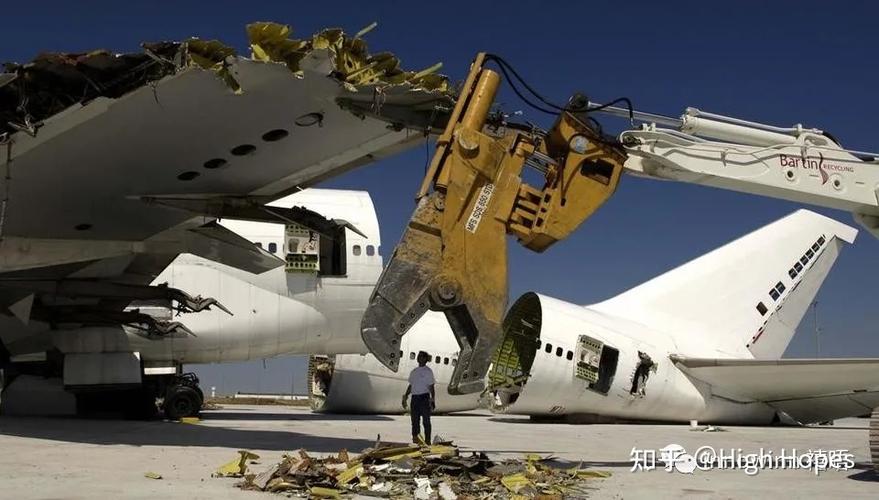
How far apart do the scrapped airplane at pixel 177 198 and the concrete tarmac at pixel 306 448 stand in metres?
1.93

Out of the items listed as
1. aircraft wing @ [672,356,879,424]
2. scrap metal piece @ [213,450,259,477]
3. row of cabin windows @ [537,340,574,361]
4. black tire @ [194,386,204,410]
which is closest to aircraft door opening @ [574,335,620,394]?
row of cabin windows @ [537,340,574,361]

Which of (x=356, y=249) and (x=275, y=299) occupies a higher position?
(x=356, y=249)

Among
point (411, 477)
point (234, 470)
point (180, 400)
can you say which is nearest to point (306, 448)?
point (234, 470)

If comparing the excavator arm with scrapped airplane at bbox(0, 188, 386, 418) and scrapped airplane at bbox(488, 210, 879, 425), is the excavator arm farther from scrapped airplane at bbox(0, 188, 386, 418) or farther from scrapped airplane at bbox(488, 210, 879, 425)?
scrapped airplane at bbox(488, 210, 879, 425)

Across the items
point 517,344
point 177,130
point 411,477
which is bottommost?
point 411,477

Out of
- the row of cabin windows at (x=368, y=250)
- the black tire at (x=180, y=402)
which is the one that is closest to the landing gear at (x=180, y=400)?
the black tire at (x=180, y=402)

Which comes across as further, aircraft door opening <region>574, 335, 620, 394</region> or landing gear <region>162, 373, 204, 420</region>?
aircraft door opening <region>574, 335, 620, 394</region>

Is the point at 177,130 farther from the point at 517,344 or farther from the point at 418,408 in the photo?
the point at 517,344

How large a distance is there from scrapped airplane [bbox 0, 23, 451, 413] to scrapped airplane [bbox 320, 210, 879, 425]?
5.01 meters

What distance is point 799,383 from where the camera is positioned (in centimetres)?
2292

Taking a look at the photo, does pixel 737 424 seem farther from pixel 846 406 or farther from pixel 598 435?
pixel 598 435

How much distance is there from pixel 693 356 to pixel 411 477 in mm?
17803

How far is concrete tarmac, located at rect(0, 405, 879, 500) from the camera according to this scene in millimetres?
8828

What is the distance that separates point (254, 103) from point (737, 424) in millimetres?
18326
